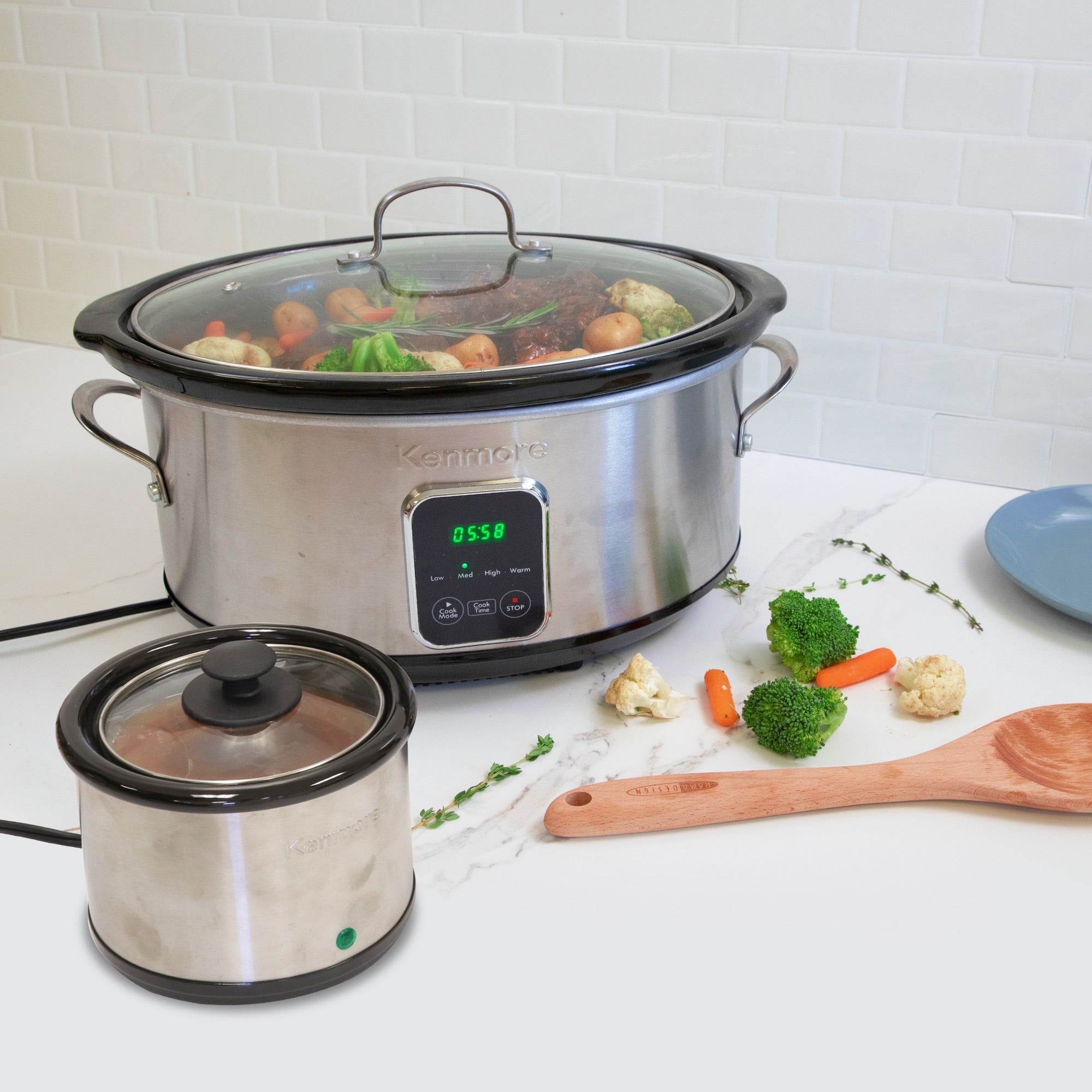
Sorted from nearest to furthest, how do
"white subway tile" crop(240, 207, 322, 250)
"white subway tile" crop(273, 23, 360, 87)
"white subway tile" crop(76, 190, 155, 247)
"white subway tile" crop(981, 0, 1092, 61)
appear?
"white subway tile" crop(981, 0, 1092, 61) < "white subway tile" crop(273, 23, 360, 87) < "white subway tile" crop(240, 207, 322, 250) < "white subway tile" crop(76, 190, 155, 247)

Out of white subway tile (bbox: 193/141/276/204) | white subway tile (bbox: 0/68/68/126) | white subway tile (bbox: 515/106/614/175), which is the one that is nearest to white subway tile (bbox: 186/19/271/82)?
white subway tile (bbox: 193/141/276/204)

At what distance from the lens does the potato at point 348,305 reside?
1178mm

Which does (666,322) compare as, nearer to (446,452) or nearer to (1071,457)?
(446,452)

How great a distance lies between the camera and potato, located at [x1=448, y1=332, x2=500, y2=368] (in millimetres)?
1075

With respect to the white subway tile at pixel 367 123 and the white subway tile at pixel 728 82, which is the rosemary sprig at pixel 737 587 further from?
the white subway tile at pixel 367 123

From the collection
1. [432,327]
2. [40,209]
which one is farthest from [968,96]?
[40,209]

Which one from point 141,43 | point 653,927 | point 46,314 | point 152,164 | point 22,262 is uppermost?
point 141,43

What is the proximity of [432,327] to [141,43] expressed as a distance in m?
1.31

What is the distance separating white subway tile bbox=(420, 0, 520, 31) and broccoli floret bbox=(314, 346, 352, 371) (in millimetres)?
945

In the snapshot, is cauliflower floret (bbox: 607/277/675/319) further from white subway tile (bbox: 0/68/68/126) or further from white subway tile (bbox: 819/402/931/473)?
white subway tile (bbox: 0/68/68/126)

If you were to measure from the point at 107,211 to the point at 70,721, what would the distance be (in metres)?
1.74

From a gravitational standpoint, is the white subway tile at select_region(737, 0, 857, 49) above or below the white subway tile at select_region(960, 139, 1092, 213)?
above

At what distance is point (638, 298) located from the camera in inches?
47.4

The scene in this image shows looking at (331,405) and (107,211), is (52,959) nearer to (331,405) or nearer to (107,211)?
(331,405)
